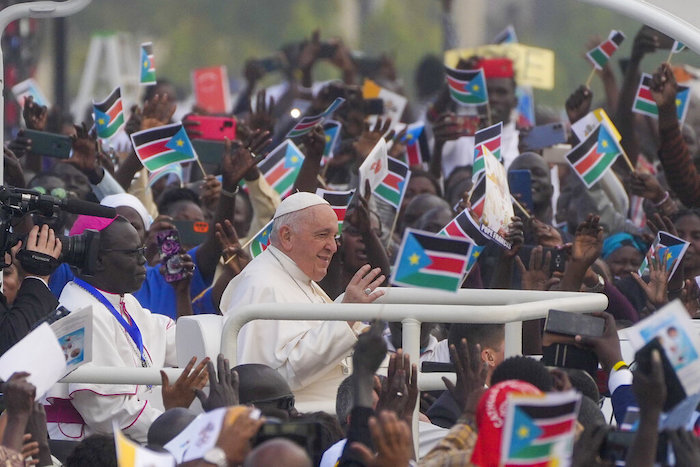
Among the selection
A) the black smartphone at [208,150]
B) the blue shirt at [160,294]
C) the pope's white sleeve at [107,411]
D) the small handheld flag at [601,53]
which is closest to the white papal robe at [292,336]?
the pope's white sleeve at [107,411]

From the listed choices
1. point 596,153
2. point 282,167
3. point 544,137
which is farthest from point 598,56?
point 282,167

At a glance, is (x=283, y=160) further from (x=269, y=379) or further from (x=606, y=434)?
(x=606, y=434)

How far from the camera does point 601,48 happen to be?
11.6 metres

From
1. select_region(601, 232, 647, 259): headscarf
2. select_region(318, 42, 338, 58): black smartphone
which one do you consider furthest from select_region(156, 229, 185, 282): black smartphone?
select_region(318, 42, 338, 58): black smartphone

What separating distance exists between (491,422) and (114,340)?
2.62m

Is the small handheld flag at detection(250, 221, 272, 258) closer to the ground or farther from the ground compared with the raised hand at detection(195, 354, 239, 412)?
closer to the ground

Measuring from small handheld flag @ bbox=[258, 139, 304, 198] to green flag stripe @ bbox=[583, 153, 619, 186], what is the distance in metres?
1.76

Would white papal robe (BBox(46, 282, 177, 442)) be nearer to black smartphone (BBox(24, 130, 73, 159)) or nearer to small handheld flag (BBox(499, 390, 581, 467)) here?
small handheld flag (BBox(499, 390, 581, 467))

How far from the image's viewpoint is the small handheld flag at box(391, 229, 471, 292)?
522 cm

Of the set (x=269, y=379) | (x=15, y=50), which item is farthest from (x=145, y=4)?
(x=269, y=379)

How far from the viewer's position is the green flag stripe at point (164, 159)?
30.3 feet

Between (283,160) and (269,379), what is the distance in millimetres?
4072

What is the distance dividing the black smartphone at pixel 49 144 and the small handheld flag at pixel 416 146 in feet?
8.81

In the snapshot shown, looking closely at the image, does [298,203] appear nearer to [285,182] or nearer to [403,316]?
[403,316]
